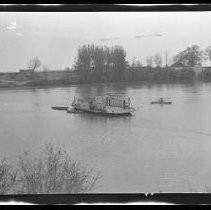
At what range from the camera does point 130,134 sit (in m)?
1.91

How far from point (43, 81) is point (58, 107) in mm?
150

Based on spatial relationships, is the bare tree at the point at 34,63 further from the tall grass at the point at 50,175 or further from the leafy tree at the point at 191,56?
the leafy tree at the point at 191,56

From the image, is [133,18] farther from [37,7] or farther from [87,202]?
[87,202]

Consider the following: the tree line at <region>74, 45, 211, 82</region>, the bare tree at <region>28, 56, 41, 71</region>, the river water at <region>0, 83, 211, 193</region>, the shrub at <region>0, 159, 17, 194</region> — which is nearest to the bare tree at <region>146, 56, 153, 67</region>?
the tree line at <region>74, 45, 211, 82</region>

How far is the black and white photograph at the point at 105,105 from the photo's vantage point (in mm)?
1839

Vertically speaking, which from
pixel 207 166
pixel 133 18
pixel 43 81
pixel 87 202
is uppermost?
pixel 133 18

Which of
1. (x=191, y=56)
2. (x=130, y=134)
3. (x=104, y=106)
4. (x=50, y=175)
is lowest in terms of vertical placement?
(x=50, y=175)

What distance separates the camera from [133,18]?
1.84 m

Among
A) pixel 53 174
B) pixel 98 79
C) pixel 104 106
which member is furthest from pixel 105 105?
pixel 53 174

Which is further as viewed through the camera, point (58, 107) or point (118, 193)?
point (58, 107)

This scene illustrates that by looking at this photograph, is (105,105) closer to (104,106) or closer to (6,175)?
(104,106)

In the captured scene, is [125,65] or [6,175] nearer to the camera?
[6,175]

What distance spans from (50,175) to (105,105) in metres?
0.41

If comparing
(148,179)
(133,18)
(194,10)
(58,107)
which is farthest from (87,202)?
(194,10)
